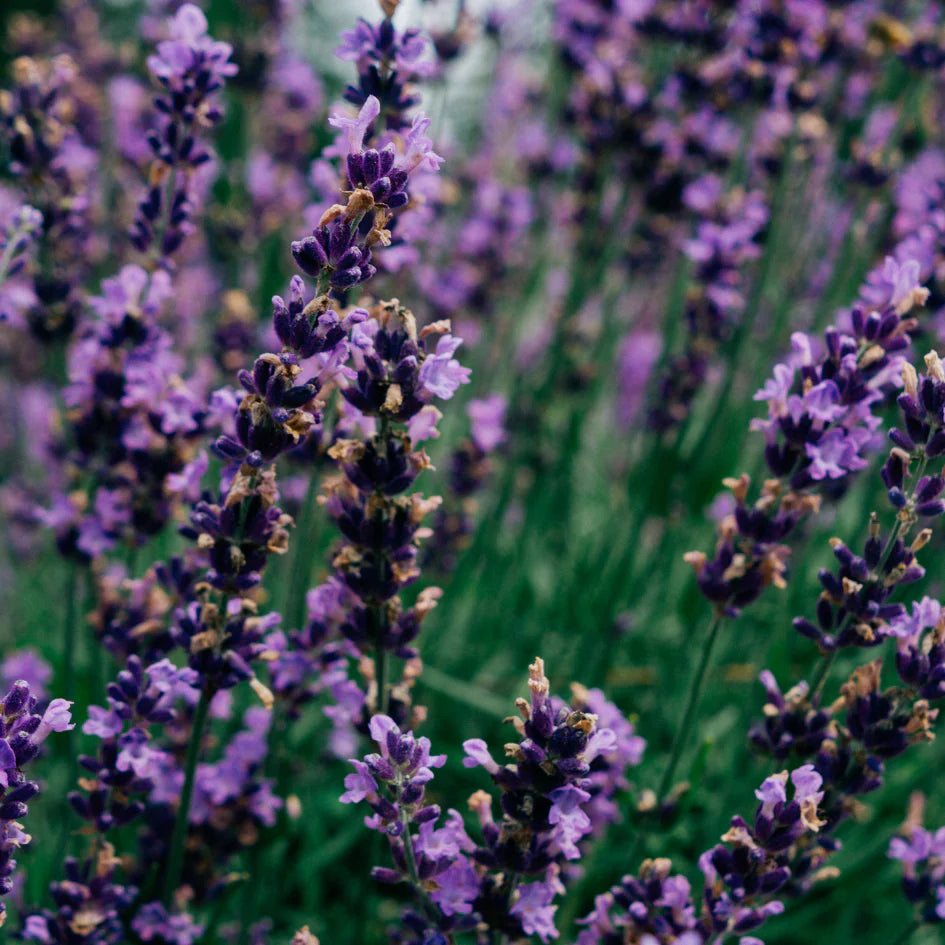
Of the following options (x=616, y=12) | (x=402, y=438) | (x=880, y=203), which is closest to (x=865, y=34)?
(x=880, y=203)

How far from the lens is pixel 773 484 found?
146cm

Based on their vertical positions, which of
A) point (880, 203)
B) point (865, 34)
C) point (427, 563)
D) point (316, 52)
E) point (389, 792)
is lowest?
point (389, 792)

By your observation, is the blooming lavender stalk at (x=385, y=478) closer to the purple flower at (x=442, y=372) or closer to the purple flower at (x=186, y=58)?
the purple flower at (x=442, y=372)

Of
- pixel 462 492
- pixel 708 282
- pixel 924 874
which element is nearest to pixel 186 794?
pixel 924 874

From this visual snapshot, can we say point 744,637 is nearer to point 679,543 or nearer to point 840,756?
point 679,543

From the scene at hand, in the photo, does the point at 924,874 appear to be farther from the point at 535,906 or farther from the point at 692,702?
the point at 535,906

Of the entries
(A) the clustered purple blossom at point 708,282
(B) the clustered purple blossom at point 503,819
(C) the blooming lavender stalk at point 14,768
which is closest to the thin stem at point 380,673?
(B) the clustered purple blossom at point 503,819

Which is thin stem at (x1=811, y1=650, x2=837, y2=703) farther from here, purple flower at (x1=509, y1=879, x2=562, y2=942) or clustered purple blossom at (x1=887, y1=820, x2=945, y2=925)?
purple flower at (x1=509, y1=879, x2=562, y2=942)

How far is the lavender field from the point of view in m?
1.21

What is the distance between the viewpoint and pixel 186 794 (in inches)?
52.9

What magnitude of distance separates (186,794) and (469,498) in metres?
1.35

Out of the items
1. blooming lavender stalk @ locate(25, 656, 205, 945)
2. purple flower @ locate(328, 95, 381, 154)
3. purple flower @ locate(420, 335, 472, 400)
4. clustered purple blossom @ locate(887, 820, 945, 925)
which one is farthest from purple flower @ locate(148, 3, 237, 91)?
clustered purple blossom @ locate(887, 820, 945, 925)

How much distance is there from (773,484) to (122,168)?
2.59 metres

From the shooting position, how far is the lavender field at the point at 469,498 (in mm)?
1213
